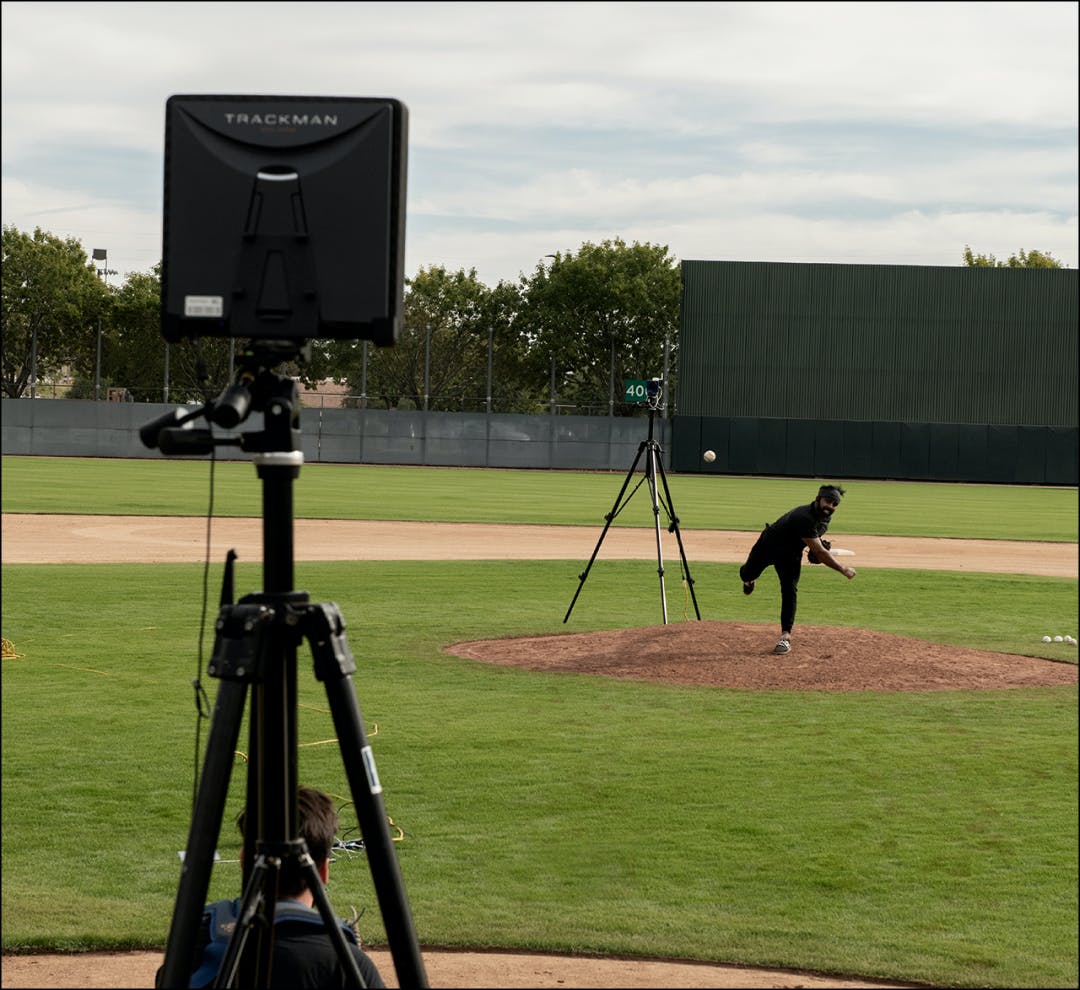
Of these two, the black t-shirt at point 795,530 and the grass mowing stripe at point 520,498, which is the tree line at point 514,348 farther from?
the black t-shirt at point 795,530

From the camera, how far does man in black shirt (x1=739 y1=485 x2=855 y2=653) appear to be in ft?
39.7

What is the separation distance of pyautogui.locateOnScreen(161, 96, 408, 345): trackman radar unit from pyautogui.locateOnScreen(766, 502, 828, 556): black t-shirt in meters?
9.58

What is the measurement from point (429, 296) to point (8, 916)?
2340 inches

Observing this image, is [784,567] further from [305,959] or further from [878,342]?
[878,342]

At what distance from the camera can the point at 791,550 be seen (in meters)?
12.4

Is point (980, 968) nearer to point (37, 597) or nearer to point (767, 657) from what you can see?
point (767, 657)

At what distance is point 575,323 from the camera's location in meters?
62.9

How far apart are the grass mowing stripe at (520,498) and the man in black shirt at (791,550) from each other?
12.1 metres

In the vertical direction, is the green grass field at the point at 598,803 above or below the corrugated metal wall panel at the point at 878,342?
below

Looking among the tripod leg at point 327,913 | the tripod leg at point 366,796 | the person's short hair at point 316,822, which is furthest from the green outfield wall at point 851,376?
the tripod leg at point 327,913

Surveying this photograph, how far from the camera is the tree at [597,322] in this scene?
202 ft

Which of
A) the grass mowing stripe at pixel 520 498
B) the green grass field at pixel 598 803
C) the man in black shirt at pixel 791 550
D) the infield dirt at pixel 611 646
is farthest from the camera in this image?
the grass mowing stripe at pixel 520 498

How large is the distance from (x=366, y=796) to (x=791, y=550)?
9.72 m

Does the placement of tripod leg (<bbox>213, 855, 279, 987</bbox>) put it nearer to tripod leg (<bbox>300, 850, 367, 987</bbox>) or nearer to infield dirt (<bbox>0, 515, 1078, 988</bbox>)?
tripod leg (<bbox>300, 850, 367, 987</bbox>)
